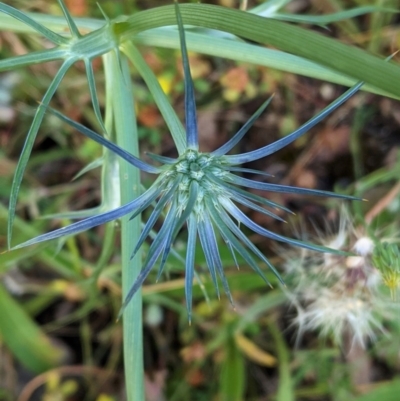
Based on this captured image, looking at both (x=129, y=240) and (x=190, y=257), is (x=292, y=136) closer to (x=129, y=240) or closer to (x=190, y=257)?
(x=190, y=257)

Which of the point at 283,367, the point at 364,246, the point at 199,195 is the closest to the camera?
the point at 199,195

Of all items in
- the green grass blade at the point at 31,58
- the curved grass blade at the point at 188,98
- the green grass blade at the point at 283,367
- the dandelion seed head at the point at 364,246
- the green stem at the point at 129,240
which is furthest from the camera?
the green grass blade at the point at 283,367

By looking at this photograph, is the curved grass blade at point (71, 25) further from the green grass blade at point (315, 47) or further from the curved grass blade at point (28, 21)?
the green grass blade at point (315, 47)

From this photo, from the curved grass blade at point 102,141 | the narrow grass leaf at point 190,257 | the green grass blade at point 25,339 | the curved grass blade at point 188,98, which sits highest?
the green grass blade at point 25,339

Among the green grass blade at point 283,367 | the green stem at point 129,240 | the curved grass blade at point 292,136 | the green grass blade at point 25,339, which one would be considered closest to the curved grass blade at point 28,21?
the green stem at point 129,240

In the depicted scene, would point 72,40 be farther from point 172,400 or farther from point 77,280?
point 172,400

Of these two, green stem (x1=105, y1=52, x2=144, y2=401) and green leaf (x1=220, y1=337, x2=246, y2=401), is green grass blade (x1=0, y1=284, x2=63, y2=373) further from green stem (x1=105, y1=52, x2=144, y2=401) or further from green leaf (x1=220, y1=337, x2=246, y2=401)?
green stem (x1=105, y1=52, x2=144, y2=401)

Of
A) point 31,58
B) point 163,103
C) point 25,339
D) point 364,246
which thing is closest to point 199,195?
point 163,103

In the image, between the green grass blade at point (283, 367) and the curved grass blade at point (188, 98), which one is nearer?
the curved grass blade at point (188, 98)
